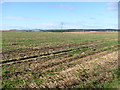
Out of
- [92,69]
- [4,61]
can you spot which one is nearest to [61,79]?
[92,69]

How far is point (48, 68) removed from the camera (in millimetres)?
8711

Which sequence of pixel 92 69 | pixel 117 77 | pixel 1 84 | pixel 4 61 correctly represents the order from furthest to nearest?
pixel 4 61, pixel 92 69, pixel 117 77, pixel 1 84

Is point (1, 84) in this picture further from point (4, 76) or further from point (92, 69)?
point (92, 69)

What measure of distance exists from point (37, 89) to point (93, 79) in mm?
2636

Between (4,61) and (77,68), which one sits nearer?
(77,68)

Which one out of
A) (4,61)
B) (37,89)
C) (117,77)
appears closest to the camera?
(37,89)

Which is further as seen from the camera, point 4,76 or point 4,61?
point 4,61

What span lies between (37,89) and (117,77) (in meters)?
3.92

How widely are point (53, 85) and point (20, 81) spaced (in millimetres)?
1491

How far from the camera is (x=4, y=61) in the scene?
10.3m

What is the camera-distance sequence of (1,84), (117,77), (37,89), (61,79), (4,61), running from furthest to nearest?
1. (4,61)
2. (117,77)
3. (61,79)
4. (1,84)
5. (37,89)

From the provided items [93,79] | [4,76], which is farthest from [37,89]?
[93,79]

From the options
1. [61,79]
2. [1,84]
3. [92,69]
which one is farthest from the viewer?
[92,69]

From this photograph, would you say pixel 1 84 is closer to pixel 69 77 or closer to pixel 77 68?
pixel 69 77
